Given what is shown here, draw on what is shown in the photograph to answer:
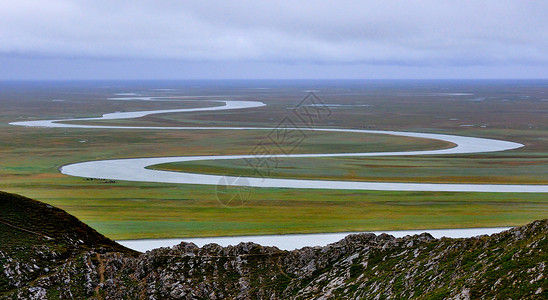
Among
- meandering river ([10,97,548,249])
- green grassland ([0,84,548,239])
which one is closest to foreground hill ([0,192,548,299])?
meandering river ([10,97,548,249])

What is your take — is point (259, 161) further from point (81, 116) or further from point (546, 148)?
point (81, 116)

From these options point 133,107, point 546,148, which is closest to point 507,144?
point 546,148

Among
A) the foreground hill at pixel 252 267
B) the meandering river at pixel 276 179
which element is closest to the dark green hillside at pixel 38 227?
the foreground hill at pixel 252 267

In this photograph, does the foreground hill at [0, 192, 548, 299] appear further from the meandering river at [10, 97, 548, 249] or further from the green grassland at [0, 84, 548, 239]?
the green grassland at [0, 84, 548, 239]

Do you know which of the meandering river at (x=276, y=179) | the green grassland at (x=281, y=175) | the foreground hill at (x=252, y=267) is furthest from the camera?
the meandering river at (x=276, y=179)

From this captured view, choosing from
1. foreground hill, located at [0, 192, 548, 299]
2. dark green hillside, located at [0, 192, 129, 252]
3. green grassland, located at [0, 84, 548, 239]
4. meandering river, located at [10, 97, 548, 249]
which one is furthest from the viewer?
meandering river, located at [10, 97, 548, 249]

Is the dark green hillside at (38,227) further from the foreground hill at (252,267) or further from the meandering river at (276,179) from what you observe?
the meandering river at (276,179)

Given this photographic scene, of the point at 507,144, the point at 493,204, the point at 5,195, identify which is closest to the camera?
the point at 5,195

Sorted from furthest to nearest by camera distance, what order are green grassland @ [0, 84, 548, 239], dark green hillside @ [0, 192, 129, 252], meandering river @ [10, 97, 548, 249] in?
meandering river @ [10, 97, 548, 249], green grassland @ [0, 84, 548, 239], dark green hillside @ [0, 192, 129, 252]

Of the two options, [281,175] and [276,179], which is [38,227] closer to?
[276,179]
